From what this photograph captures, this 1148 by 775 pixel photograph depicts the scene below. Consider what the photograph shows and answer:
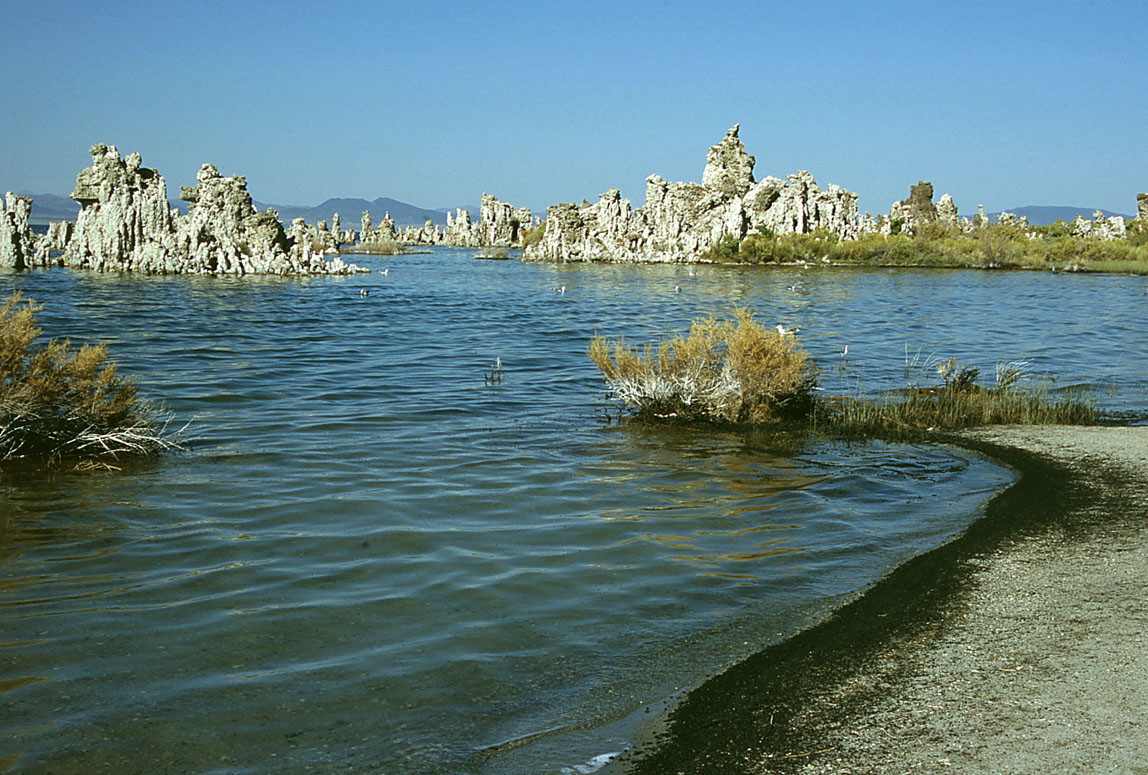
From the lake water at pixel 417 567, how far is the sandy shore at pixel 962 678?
1.27 feet

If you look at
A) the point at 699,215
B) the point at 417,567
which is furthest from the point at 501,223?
the point at 417,567

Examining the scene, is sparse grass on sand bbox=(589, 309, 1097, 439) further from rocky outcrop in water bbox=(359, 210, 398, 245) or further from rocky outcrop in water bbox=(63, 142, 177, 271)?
rocky outcrop in water bbox=(359, 210, 398, 245)

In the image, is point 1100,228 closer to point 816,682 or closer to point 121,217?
point 121,217

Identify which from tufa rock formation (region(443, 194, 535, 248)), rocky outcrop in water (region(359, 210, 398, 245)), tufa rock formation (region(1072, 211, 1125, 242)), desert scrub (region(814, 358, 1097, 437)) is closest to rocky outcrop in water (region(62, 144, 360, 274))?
desert scrub (region(814, 358, 1097, 437))

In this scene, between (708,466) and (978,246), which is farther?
(978,246)

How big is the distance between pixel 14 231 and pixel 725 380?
5476 centimetres

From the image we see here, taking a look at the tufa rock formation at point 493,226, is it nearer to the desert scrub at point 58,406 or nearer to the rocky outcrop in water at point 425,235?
the rocky outcrop in water at point 425,235

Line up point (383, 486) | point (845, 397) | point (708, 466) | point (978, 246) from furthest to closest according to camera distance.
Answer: point (978, 246), point (845, 397), point (708, 466), point (383, 486)

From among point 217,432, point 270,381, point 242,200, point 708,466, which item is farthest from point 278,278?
point 708,466

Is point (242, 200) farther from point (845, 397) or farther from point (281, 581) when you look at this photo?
point (281, 581)

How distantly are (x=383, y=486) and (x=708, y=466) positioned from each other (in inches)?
147

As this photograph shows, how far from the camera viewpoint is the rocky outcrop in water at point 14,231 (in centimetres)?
5399

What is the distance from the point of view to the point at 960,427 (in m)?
12.9

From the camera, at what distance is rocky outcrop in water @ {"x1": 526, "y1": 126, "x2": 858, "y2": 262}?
8538 centimetres
